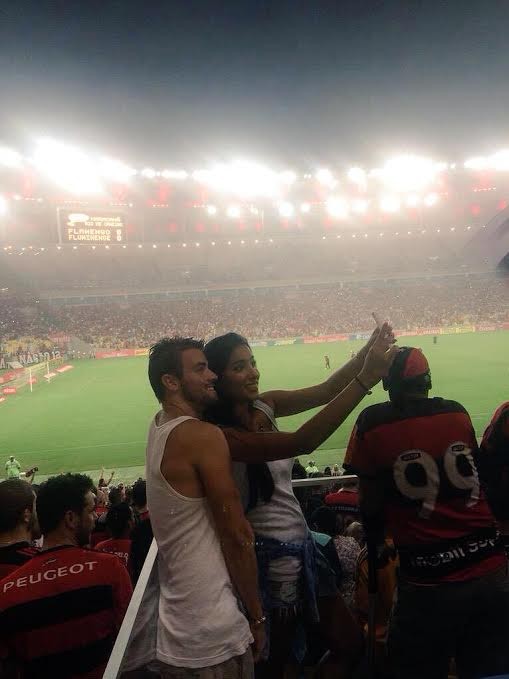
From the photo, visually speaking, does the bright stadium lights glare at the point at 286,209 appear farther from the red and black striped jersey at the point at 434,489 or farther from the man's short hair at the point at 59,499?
the red and black striped jersey at the point at 434,489

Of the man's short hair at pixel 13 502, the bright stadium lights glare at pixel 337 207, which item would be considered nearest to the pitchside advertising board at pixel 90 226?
the bright stadium lights glare at pixel 337 207

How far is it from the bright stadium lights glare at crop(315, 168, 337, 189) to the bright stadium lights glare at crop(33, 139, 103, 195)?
24.6 meters

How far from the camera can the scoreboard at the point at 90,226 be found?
40906 millimetres

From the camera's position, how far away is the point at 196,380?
215 cm

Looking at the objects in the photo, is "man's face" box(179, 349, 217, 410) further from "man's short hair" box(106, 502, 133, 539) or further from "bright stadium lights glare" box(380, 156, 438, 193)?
"bright stadium lights glare" box(380, 156, 438, 193)

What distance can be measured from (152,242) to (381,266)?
94.8 feet

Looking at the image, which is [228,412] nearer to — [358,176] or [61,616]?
[61,616]

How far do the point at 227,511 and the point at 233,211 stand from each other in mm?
53757

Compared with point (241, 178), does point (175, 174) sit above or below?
above

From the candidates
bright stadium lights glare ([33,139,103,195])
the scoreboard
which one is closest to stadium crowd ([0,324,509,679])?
the scoreboard

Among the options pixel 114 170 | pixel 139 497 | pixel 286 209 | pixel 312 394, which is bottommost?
pixel 139 497

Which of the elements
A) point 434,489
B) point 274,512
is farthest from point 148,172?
point 434,489

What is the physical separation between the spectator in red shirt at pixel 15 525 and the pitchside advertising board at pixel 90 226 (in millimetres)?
41953

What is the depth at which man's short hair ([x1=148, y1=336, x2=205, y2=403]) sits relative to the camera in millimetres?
2148
